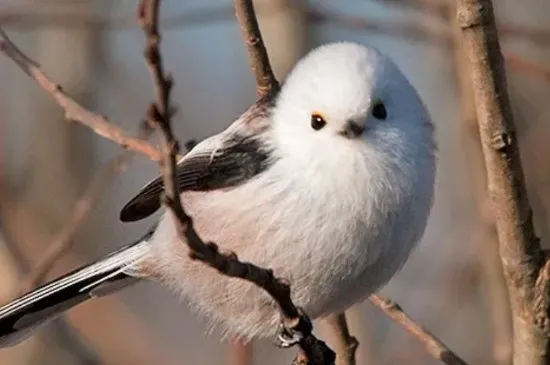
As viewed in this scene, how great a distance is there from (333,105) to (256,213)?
22 centimetres

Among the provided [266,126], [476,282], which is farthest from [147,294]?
[266,126]

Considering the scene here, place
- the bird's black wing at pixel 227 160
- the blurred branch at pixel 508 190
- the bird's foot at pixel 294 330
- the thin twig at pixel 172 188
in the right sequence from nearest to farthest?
the thin twig at pixel 172 188
the blurred branch at pixel 508 190
the bird's foot at pixel 294 330
the bird's black wing at pixel 227 160

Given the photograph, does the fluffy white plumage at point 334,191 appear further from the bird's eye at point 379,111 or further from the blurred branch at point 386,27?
the blurred branch at point 386,27

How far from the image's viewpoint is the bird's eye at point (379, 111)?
152cm

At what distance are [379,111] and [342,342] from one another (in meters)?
0.49

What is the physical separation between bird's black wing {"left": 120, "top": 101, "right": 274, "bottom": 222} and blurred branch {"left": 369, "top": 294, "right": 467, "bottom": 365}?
0.34 metres

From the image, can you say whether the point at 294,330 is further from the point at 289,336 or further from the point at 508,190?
the point at 508,190

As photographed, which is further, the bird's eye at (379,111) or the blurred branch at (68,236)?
the blurred branch at (68,236)

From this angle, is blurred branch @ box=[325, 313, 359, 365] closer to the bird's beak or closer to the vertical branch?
the vertical branch

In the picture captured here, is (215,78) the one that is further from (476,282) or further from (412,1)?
(412,1)

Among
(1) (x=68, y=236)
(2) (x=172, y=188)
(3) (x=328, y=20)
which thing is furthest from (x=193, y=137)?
(2) (x=172, y=188)

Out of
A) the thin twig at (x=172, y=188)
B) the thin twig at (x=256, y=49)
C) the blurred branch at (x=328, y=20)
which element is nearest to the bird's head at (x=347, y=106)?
the thin twig at (x=256, y=49)

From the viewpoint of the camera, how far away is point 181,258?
70.3 inches

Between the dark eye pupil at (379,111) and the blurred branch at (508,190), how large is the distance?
0.18m
